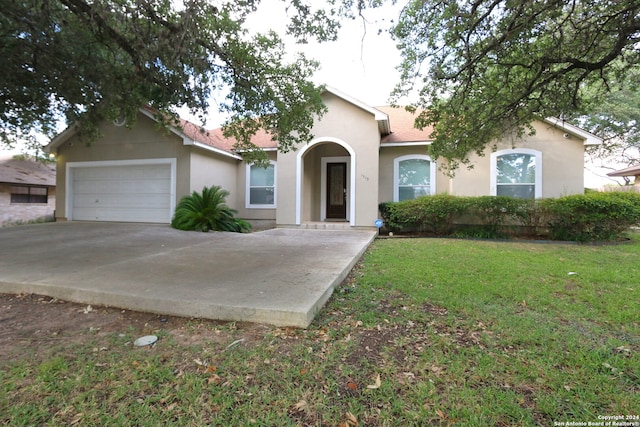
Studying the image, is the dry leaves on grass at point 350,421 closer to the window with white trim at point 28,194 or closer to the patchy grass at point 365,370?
the patchy grass at point 365,370

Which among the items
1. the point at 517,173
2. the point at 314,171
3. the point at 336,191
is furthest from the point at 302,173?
the point at 517,173

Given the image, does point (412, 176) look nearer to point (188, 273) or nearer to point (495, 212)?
point (495, 212)

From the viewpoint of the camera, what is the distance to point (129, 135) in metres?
11.3

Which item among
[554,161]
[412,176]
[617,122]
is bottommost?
[412,176]

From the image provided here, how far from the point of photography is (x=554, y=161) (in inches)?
401

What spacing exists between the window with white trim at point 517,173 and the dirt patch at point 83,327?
10.4 metres

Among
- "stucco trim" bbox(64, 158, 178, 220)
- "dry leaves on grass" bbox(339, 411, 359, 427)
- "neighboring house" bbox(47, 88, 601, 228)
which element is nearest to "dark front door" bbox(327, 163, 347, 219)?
"neighboring house" bbox(47, 88, 601, 228)

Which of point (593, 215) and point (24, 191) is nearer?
point (593, 215)

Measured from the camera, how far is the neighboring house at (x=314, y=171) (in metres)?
10.2

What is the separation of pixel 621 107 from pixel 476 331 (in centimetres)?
2211

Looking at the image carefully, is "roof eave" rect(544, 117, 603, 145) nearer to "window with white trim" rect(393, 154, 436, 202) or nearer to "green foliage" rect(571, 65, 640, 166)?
"window with white trim" rect(393, 154, 436, 202)

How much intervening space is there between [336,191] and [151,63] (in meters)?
8.57

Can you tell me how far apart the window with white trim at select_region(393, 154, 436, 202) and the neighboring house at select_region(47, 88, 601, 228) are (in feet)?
0.12

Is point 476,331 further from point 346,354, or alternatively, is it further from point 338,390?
point 338,390
